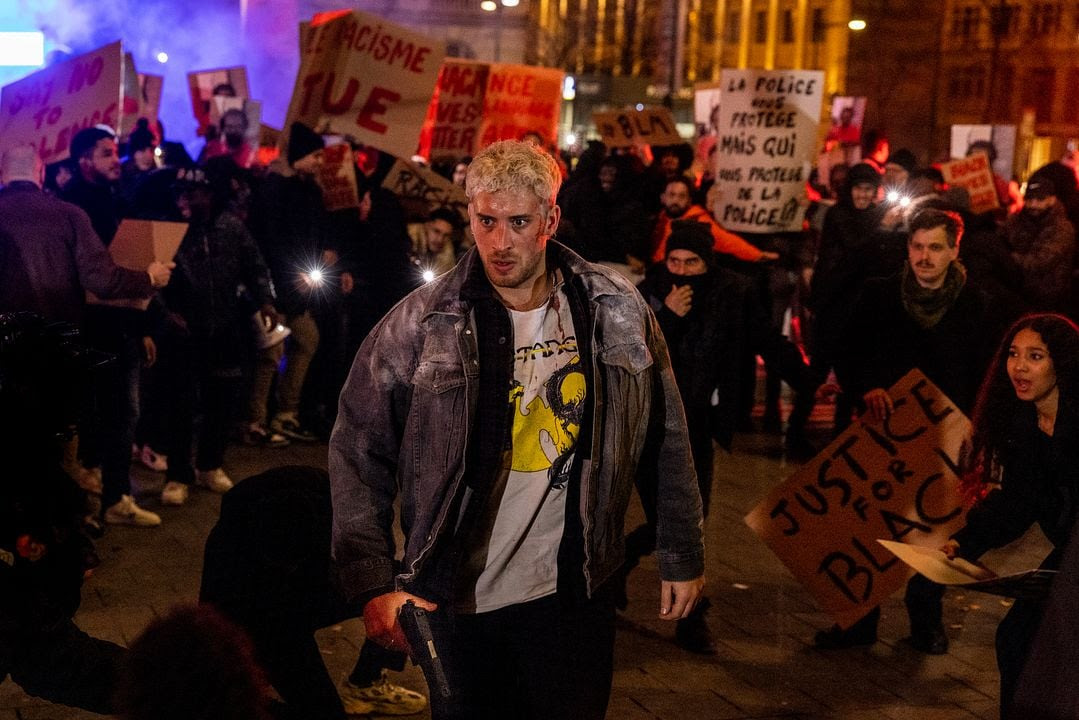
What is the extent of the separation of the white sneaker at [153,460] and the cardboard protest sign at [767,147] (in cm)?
536

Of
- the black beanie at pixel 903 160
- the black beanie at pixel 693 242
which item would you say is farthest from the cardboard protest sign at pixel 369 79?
the black beanie at pixel 693 242

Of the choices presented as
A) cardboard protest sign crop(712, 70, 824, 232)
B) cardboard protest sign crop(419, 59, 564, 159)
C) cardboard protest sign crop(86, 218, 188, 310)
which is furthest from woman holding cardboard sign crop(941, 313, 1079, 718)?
cardboard protest sign crop(419, 59, 564, 159)

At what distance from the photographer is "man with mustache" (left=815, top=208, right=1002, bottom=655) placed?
20.1ft

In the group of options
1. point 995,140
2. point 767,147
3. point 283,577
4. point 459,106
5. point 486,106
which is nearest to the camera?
point 283,577

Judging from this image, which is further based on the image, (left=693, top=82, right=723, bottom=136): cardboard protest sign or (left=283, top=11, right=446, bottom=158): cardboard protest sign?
(left=693, top=82, right=723, bottom=136): cardboard protest sign

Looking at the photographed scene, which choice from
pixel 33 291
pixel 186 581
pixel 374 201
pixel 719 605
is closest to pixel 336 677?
pixel 186 581

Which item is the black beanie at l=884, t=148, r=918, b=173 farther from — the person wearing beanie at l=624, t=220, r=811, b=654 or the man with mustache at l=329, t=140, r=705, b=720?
the man with mustache at l=329, t=140, r=705, b=720

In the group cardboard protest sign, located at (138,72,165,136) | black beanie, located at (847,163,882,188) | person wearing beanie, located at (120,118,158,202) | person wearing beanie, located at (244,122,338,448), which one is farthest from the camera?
cardboard protest sign, located at (138,72,165,136)

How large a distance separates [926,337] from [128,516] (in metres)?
4.46

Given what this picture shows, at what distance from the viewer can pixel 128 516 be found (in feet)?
25.2

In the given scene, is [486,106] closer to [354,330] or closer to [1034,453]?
[354,330]

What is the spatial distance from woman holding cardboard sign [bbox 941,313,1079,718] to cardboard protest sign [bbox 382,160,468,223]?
23.8 ft

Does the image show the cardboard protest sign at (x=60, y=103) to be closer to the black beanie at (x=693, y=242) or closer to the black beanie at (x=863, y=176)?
the black beanie at (x=693, y=242)

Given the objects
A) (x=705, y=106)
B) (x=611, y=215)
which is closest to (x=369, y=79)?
(x=611, y=215)
